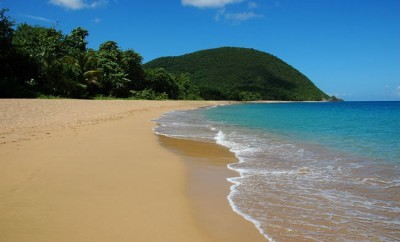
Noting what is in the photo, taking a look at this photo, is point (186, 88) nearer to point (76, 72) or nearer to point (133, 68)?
point (133, 68)

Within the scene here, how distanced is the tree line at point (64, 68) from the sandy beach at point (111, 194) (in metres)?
20.8

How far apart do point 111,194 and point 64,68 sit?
29.6m

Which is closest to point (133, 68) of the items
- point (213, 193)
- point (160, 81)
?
point (160, 81)

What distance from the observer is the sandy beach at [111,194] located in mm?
3072

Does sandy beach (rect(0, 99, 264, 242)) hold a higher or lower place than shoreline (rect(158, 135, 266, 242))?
higher

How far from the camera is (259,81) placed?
108 m

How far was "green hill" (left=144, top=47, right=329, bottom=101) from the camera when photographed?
10056 cm

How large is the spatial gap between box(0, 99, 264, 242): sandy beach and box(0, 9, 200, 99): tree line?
20.8 metres

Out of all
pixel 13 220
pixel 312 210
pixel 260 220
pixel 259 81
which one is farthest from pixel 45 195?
pixel 259 81

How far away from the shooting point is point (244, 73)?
108812mm

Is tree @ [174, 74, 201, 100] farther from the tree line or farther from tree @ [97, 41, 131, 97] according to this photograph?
tree @ [97, 41, 131, 97]

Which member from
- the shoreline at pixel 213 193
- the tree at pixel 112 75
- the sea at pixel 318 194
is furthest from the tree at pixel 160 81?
the sea at pixel 318 194

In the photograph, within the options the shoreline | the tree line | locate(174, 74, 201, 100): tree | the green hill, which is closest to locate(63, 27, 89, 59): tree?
the tree line

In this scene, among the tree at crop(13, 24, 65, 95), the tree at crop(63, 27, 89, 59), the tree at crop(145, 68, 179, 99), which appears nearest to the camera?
the tree at crop(13, 24, 65, 95)
